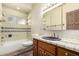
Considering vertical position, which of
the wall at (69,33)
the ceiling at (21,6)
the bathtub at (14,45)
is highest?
the ceiling at (21,6)

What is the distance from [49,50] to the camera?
134 cm

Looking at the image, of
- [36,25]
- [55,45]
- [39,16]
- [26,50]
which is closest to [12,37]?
[26,50]

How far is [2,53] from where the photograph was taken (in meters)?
1.49

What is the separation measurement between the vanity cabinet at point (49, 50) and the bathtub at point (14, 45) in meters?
0.13

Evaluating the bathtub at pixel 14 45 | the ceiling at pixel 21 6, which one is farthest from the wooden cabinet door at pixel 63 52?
the ceiling at pixel 21 6

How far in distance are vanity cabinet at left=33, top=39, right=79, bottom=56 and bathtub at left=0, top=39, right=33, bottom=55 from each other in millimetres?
133

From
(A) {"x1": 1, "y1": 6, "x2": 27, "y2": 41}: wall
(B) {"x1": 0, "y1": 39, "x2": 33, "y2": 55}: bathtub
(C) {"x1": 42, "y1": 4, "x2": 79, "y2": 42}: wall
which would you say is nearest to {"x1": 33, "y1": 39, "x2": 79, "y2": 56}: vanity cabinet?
(B) {"x1": 0, "y1": 39, "x2": 33, "y2": 55}: bathtub

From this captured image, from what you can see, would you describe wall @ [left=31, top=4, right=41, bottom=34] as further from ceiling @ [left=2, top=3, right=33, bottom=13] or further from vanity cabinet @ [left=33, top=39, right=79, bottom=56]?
vanity cabinet @ [left=33, top=39, right=79, bottom=56]

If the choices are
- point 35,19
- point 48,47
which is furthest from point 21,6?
point 48,47

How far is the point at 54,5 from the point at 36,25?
509 mm

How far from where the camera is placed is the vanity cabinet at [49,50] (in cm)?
102

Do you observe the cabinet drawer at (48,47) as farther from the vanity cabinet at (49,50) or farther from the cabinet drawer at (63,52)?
the cabinet drawer at (63,52)

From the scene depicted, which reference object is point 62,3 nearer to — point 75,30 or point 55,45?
point 75,30

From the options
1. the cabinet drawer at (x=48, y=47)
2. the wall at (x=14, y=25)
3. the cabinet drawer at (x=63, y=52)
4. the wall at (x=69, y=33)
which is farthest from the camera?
the wall at (x=14, y=25)
